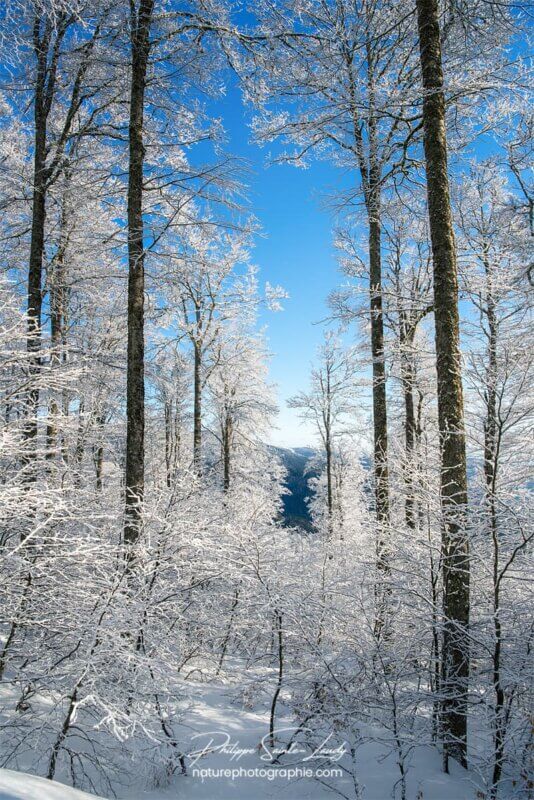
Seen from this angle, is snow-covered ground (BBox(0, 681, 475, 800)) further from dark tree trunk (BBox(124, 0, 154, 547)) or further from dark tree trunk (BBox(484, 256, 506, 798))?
dark tree trunk (BBox(124, 0, 154, 547))

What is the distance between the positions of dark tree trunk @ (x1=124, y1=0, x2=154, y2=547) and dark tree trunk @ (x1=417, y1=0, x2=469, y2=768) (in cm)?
383

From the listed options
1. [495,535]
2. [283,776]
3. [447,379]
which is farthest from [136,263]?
[283,776]

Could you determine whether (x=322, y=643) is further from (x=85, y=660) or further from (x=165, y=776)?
(x=85, y=660)

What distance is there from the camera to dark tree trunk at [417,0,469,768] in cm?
375

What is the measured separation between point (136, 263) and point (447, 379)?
4535 mm

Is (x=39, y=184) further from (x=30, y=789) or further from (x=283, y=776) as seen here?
(x=283, y=776)

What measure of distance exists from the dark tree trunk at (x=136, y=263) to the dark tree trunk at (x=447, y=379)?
3830mm

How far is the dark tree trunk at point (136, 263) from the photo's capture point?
595cm

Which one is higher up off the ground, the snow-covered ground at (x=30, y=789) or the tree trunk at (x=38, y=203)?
the tree trunk at (x=38, y=203)

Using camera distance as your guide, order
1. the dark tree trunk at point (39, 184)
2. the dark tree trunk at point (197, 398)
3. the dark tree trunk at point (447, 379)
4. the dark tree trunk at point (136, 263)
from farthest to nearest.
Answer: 1. the dark tree trunk at point (197, 398)
2. the dark tree trunk at point (39, 184)
3. the dark tree trunk at point (136, 263)
4. the dark tree trunk at point (447, 379)

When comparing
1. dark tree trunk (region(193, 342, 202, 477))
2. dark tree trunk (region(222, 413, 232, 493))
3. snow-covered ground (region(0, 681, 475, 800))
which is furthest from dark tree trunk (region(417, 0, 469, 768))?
dark tree trunk (region(222, 413, 232, 493))

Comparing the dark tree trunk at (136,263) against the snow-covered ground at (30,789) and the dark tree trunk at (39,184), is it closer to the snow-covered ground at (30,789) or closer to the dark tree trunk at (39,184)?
the dark tree trunk at (39,184)
